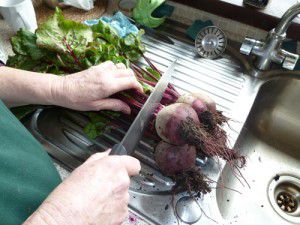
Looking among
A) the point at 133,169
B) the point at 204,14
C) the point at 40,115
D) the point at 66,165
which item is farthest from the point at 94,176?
the point at 204,14

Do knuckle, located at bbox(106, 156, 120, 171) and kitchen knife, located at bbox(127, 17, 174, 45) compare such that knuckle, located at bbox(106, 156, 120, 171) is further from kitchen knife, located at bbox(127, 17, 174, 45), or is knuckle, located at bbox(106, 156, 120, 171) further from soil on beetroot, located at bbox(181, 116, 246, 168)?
kitchen knife, located at bbox(127, 17, 174, 45)

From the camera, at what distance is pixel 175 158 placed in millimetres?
699

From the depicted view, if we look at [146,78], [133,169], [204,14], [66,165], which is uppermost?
[204,14]

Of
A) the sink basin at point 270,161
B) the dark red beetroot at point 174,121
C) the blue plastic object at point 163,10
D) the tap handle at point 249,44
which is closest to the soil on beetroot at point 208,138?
the dark red beetroot at point 174,121

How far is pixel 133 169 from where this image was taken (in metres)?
0.55

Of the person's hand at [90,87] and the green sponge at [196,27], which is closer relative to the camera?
the person's hand at [90,87]

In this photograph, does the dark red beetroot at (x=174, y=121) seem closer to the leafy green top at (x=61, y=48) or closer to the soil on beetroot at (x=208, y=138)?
the soil on beetroot at (x=208, y=138)

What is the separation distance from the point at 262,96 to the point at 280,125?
0.14m

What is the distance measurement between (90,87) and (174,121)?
9.3 inches

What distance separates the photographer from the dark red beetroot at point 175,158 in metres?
0.70

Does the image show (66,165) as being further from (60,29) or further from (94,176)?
(60,29)

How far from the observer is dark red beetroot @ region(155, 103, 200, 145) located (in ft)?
2.28

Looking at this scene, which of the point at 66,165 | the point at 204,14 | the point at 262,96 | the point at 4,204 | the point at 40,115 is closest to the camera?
the point at 4,204

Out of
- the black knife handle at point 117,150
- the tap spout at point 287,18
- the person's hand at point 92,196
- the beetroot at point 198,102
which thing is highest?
the tap spout at point 287,18
